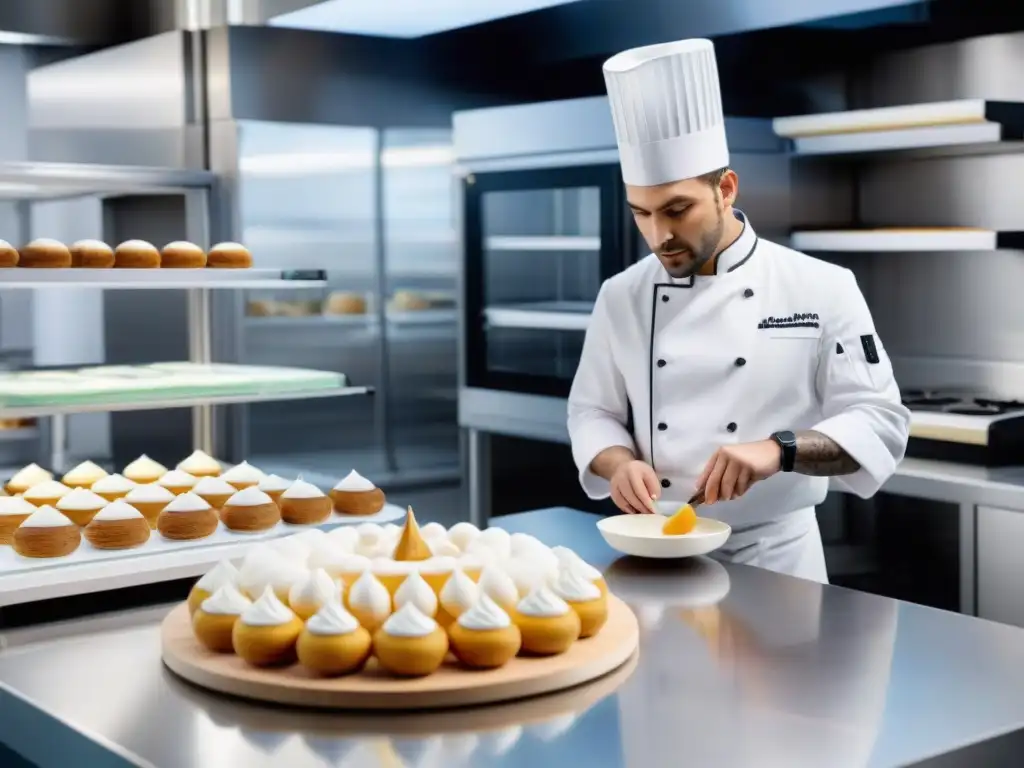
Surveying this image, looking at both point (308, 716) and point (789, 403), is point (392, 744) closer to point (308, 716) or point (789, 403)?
point (308, 716)

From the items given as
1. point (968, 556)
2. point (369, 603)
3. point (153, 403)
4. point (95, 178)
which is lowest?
point (968, 556)

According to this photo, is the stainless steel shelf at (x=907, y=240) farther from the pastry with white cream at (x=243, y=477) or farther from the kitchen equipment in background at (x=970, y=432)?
the pastry with white cream at (x=243, y=477)

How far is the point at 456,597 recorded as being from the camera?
155 cm

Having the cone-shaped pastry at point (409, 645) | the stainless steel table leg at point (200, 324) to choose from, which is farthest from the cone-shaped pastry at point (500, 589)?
the stainless steel table leg at point (200, 324)

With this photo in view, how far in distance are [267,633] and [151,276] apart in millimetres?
1358

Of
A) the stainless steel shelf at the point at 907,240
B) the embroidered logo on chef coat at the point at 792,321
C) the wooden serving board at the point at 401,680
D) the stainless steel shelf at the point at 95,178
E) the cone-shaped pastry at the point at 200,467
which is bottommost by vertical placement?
the wooden serving board at the point at 401,680

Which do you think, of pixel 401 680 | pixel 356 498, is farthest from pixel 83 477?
pixel 401 680

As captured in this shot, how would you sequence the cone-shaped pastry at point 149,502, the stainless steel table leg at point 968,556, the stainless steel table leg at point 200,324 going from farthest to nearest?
the stainless steel table leg at point 200,324, the stainless steel table leg at point 968,556, the cone-shaped pastry at point 149,502

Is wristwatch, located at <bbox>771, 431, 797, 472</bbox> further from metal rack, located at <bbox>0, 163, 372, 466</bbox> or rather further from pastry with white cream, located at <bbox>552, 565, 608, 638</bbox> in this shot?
metal rack, located at <bbox>0, 163, 372, 466</bbox>

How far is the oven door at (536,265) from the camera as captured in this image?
3742mm

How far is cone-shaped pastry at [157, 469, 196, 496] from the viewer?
255cm

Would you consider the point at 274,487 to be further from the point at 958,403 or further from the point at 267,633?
the point at 958,403

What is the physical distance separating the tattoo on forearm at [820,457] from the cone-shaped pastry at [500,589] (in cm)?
74

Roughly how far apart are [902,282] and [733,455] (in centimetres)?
205
